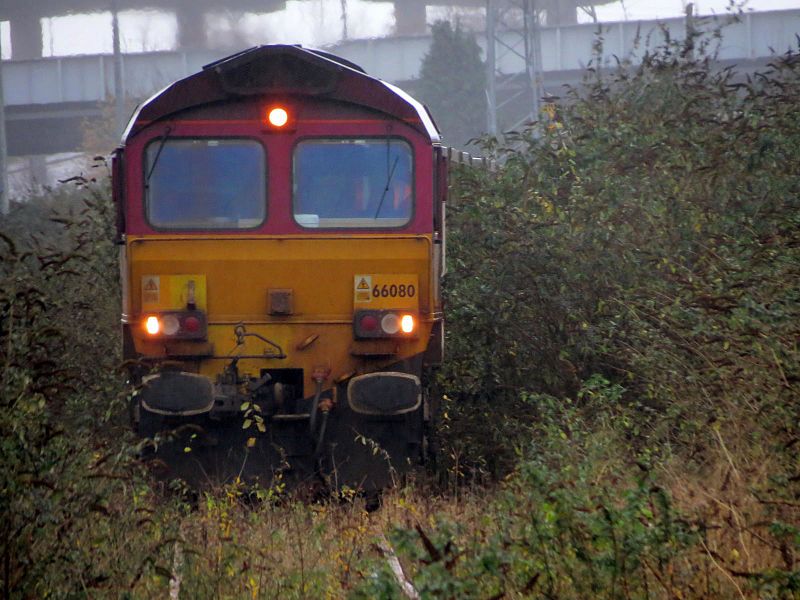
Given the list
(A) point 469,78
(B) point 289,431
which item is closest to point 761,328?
(B) point 289,431

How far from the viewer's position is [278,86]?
26.3 feet

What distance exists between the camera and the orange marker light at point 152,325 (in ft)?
25.9

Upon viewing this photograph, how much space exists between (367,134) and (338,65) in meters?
0.51

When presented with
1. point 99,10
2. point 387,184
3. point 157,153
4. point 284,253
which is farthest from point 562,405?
point 99,10

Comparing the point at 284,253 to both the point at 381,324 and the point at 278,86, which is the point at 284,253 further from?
the point at 278,86

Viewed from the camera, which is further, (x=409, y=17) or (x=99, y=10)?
(x=409, y=17)

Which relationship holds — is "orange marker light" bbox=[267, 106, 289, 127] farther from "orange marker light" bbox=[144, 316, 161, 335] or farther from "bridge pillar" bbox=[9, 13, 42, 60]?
"bridge pillar" bbox=[9, 13, 42, 60]

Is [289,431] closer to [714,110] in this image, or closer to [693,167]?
[693,167]

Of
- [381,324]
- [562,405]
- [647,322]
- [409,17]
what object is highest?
[409,17]

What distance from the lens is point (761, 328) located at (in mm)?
6320

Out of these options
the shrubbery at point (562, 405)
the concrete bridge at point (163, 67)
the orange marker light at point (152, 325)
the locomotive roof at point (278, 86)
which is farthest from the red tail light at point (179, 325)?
the concrete bridge at point (163, 67)

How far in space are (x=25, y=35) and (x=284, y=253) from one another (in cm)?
4054

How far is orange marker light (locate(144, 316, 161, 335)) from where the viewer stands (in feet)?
25.9

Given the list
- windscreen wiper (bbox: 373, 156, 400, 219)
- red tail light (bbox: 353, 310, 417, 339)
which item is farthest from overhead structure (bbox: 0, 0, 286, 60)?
red tail light (bbox: 353, 310, 417, 339)
